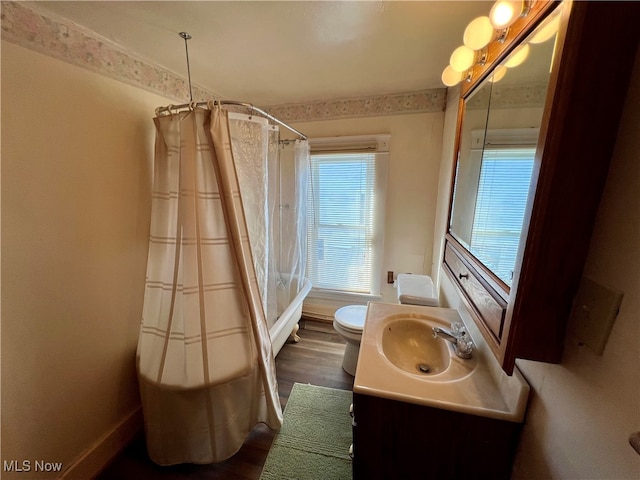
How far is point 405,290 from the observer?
5.67 feet

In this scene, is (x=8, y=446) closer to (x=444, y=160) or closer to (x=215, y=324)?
(x=215, y=324)

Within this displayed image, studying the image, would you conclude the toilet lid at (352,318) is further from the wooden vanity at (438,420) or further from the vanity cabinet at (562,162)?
the vanity cabinet at (562,162)

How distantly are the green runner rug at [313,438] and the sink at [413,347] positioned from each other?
0.71 metres

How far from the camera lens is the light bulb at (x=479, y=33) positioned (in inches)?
36.4

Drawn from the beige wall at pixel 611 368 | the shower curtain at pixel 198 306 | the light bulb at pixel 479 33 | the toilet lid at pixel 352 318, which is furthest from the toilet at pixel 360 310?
the light bulb at pixel 479 33

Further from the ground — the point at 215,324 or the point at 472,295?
the point at 472,295

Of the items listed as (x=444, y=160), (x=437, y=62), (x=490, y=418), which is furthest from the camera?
(x=444, y=160)

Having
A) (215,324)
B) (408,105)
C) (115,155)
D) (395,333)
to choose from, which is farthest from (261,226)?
(408,105)

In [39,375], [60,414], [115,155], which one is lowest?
[60,414]

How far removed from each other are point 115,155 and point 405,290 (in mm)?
1889

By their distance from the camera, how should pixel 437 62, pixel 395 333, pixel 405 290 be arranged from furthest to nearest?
pixel 405 290
pixel 437 62
pixel 395 333

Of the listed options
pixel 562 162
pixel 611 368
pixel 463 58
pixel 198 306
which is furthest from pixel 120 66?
pixel 611 368

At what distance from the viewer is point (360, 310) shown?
2156mm

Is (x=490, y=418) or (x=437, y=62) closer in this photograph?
(x=490, y=418)
